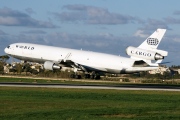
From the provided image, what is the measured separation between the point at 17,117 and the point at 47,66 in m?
59.0

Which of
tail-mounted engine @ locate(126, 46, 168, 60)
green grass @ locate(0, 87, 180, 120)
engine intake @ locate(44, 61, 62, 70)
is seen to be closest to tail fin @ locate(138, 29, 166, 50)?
tail-mounted engine @ locate(126, 46, 168, 60)

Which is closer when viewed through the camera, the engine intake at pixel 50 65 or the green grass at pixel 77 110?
the green grass at pixel 77 110

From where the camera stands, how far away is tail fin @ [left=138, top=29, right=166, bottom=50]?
86.4m

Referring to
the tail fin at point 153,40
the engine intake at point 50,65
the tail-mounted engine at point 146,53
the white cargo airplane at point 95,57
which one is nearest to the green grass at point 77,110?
the tail-mounted engine at point 146,53

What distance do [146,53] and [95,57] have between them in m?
9.30

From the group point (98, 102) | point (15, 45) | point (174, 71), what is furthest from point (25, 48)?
point (174, 71)

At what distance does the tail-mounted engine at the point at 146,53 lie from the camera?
269ft

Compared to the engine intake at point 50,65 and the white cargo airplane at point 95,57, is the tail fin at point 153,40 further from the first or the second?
the engine intake at point 50,65

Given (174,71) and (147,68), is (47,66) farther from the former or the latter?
(174,71)

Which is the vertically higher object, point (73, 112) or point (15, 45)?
point (15, 45)

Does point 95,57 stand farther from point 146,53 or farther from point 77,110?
point 77,110

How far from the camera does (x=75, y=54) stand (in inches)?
3531

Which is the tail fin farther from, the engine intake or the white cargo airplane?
the engine intake

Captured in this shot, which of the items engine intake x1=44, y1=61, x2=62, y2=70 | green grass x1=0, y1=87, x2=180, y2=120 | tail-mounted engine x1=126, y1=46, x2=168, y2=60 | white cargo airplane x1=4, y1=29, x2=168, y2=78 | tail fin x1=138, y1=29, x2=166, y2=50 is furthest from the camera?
engine intake x1=44, y1=61, x2=62, y2=70
